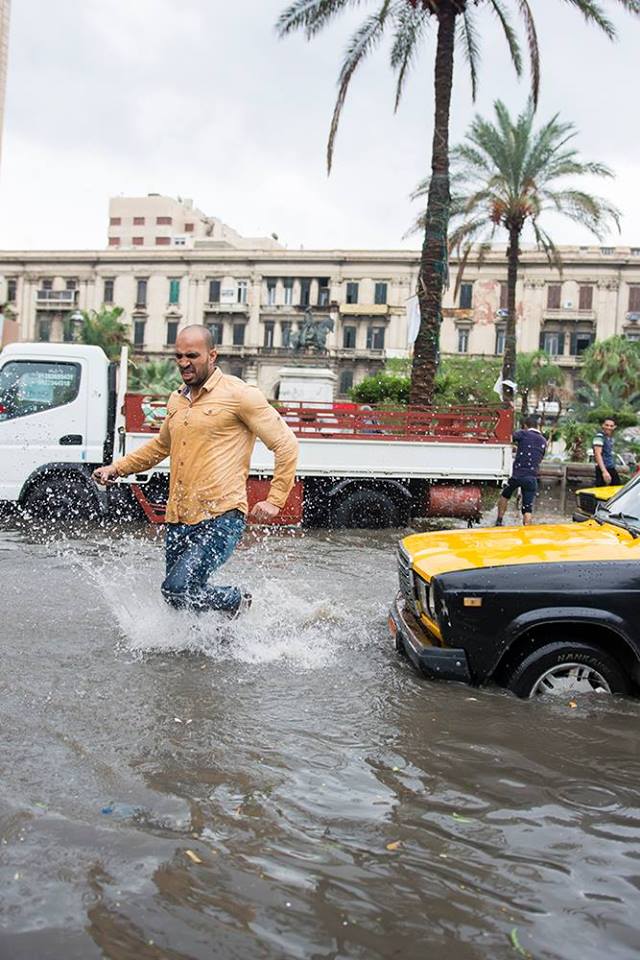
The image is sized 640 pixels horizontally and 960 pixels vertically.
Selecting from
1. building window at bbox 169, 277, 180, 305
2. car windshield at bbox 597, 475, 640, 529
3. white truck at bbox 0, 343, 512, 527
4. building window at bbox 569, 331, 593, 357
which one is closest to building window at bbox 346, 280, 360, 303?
building window at bbox 169, 277, 180, 305

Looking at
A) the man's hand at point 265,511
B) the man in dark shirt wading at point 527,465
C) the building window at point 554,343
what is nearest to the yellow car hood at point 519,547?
the man's hand at point 265,511

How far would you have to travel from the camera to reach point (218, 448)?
218 inches

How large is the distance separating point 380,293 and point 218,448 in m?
72.7

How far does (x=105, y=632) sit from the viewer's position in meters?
6.31

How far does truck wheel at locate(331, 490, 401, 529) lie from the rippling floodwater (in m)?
7.02

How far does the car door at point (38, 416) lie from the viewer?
12172mm

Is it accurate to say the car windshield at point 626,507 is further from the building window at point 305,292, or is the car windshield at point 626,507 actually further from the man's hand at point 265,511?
the building window at point 305,292

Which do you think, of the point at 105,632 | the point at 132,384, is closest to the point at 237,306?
the point at 132,384

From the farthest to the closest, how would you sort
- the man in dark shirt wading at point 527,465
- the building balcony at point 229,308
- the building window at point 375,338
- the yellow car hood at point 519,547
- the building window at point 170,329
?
the building window at point 170,329
the building balcony at point 229,308
the building window at point 375,338
the man in dark shirt wading at point 527,465
the yellow car hood at point 519,547

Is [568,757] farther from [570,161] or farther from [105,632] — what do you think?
[570,161]

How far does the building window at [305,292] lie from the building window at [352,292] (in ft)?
10.5

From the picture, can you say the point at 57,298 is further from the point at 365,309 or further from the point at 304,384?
the point at 304,384

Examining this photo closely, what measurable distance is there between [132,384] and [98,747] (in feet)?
170

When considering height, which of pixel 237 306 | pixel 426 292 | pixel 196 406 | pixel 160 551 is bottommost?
pixel 160 551
